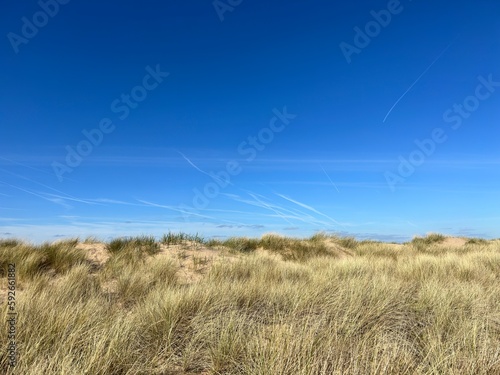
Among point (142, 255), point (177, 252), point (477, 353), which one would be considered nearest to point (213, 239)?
point (177, 252)

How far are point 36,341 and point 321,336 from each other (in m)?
2.86

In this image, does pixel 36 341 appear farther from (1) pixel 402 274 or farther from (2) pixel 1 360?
(1) pixel 402 274

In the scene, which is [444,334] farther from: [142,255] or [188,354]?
[142,255]

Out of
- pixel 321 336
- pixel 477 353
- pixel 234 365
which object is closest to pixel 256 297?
pixel 321 336

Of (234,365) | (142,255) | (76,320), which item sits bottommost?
(234,365)

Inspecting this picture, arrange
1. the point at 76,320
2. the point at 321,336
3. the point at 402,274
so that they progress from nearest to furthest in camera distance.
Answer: the point at 321,336, the point at 76,320, the point at 402,274

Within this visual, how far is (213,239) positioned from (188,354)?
1141 centimetres

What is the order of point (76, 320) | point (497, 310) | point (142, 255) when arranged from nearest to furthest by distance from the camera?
point (76, 320)
point (497, 310)
point (142, 255)

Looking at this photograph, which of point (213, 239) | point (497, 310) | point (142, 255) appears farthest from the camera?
point (213, 239)

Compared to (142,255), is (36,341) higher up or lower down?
lower down

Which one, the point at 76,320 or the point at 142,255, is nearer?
the point at 76,320

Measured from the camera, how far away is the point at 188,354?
3.30 metres

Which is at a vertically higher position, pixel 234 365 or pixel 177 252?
pixel 177 252

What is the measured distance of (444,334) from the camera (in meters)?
4.04
